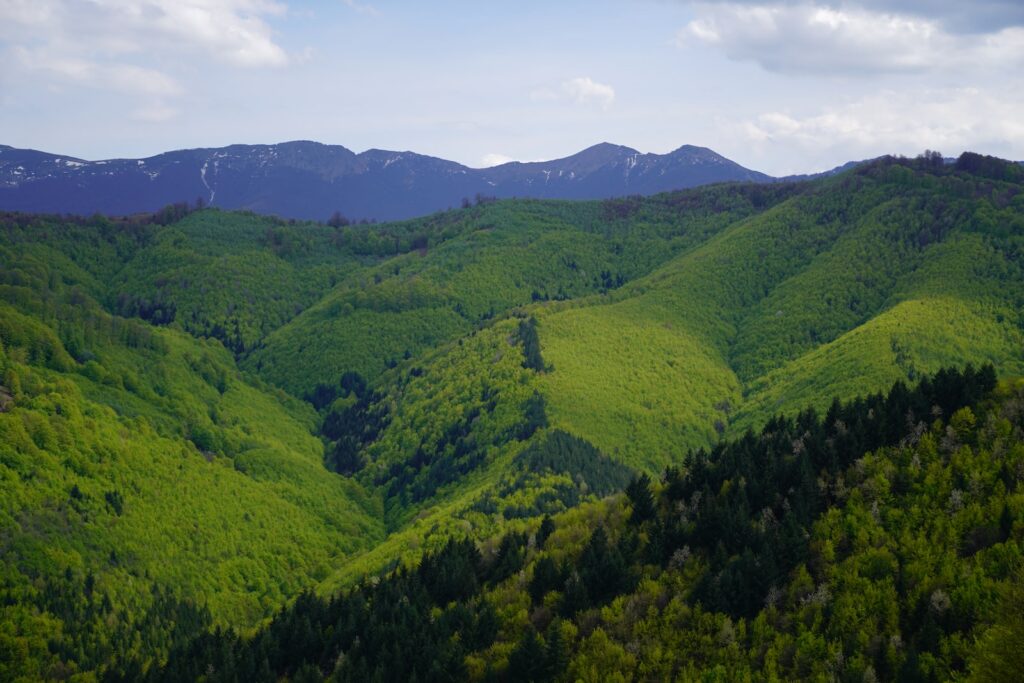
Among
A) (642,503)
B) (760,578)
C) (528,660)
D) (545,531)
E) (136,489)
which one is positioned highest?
(760,578)

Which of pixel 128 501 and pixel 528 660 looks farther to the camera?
pixel 128 501

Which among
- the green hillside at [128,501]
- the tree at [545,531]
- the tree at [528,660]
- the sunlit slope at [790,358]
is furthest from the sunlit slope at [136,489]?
the tree at [528,660]

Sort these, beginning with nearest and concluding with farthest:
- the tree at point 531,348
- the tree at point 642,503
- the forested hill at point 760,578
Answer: the forested hill at point 760,578, the tree at point 642,503, the tree at point 531,348

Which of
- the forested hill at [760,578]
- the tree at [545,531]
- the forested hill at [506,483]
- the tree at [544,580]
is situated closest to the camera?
the forested hill at [760,578]

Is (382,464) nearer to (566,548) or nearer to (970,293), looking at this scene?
(566,548)

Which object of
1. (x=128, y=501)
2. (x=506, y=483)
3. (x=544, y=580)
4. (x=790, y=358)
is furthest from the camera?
(x=790, y=358)

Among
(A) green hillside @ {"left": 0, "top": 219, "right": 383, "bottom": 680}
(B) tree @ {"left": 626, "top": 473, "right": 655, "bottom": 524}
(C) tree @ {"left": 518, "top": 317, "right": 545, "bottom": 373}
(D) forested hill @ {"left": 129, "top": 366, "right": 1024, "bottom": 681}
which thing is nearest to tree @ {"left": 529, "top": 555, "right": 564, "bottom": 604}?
(D) forested hill @ {"left": 129, "top": 366, "right": 1024, "bottom": 681}

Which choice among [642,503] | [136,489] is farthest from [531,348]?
[642,503]

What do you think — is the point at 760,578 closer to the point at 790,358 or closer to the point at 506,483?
the point at 506,483

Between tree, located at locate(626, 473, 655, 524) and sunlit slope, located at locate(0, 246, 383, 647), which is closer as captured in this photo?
tree, located at locate(626, 473, 655, 524)

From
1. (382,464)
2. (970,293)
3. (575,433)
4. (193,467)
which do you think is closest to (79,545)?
(193,467)

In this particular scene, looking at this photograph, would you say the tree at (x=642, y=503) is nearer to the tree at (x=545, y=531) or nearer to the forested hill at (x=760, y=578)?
the forested hill at (x=760, y=578)

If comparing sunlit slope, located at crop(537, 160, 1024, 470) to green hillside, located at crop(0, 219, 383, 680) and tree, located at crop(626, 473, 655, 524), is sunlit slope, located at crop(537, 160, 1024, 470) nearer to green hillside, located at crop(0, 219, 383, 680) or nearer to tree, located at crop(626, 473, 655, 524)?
green hillside, located at crop(0, 219, 383, 680)
